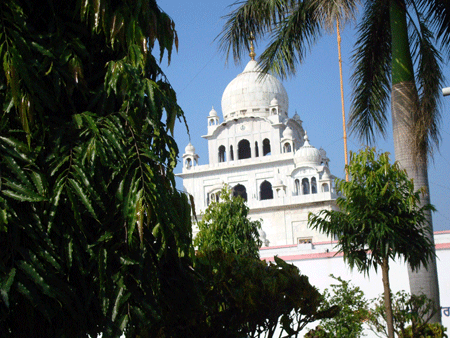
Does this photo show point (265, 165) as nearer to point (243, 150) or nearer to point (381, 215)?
point (243, 150)

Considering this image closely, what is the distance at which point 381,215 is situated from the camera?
9164mm

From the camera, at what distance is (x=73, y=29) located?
4.31 m

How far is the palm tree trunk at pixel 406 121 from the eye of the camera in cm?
880

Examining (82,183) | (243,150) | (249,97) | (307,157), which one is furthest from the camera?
(243,150)

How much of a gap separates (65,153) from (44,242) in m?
0.57

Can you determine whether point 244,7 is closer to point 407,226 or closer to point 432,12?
point 432,12

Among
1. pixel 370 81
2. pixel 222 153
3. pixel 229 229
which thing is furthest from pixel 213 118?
pixel 370 81

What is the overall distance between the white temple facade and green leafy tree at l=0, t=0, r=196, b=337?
29.0 m

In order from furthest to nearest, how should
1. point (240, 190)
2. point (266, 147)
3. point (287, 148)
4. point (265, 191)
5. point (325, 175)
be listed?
point (266, 147), point (265, 191), point (240, 190), point (287, 148), point (325, 175)

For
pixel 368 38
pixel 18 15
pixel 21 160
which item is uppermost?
pixel 368 38

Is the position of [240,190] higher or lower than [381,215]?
higher

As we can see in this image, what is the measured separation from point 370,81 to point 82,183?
7761mm

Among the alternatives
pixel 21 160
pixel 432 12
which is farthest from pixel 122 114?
pixel 432 12

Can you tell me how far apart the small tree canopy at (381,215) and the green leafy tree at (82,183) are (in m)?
5.50
